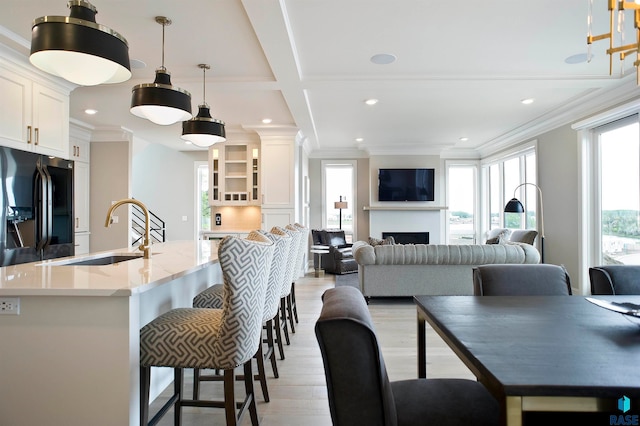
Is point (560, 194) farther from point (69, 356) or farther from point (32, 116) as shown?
point (32, 116)

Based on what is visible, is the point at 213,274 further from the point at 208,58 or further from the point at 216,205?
the point at 216,205

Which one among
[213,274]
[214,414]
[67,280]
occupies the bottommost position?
[214,414]

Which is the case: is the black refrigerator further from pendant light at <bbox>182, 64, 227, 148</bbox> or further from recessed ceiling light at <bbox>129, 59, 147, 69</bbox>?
pendant light at <bbox>182, 64, 227, 148</bbox>

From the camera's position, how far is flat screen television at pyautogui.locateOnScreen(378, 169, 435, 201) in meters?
8.29

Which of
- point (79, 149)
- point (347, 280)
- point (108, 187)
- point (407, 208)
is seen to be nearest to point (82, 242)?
point (108, 187)

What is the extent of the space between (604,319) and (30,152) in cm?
440

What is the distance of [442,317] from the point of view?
4.51 feet

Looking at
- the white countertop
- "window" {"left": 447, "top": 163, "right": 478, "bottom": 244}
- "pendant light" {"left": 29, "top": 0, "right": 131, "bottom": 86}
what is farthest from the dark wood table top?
"window" {"left": 447, "top": 163, "right": 478, "bottom": 244}

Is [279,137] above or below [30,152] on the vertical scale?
above

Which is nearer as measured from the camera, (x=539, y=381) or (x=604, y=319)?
(x=539, y=381)

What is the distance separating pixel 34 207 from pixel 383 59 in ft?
11.8

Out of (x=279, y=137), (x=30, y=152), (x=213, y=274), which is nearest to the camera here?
(x=213, y=274)

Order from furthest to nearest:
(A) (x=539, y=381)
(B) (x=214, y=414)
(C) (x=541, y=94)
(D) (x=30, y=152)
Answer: (C) (x=541, y=94) < (D) (x=30, y=152) < (B) (x=214, y=414) < (A) (x=539, y=381)

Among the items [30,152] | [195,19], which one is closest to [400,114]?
[195,19]
